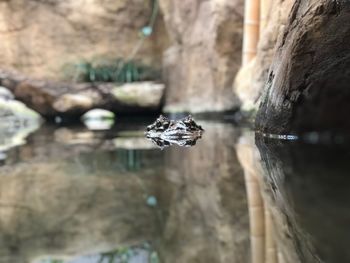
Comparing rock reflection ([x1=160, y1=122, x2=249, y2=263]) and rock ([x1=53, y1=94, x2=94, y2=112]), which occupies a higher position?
rock ([x1=53, y1=94, x2=94, y2=112])

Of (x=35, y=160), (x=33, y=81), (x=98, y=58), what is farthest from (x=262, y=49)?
(x=98, y=58)

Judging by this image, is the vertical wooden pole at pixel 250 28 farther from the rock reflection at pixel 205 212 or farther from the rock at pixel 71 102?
the rock at pixel 71 102

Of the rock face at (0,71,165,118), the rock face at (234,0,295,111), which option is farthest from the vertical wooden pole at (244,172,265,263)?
the rock face at (0,71,165,118)

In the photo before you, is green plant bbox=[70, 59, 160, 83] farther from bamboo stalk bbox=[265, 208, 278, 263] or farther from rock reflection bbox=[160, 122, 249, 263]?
bamboo stalk bbox=[265, 208, 278, 263]

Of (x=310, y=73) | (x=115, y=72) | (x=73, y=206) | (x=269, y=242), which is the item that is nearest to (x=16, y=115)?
(x=115, y=72)

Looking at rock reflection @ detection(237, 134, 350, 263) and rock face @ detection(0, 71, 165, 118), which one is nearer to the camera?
rock reflection @ detection(237, 134, 350, 263)

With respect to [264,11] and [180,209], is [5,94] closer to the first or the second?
[264,11]
